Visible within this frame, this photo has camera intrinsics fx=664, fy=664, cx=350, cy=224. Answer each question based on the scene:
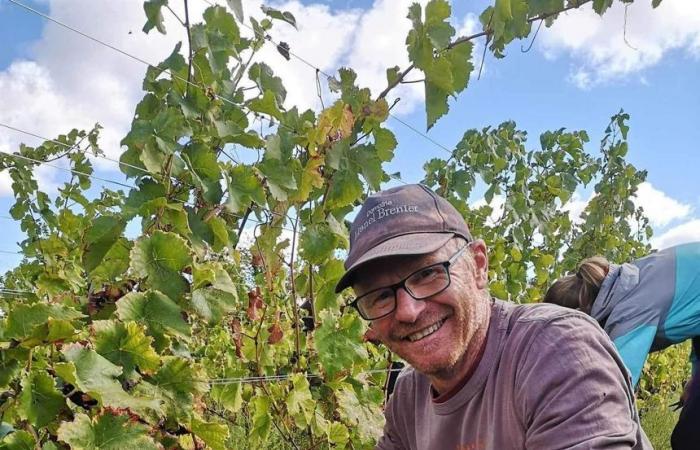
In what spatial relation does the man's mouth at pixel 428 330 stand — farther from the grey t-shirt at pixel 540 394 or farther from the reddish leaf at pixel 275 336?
the reddish leaf at pixel 275 336

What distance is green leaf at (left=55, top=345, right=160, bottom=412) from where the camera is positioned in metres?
1.29

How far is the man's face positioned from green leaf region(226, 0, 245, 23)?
943mm

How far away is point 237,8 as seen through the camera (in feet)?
6.37

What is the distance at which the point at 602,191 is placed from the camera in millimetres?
6645

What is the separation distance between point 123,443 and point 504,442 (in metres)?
0.74

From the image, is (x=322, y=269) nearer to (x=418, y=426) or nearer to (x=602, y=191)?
(x=418, y=426)

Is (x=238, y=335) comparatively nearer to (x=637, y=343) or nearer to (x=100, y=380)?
(x=100, y=380)

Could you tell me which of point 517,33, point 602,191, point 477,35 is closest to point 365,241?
point 477,35

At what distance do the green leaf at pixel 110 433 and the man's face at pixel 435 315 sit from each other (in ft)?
1.80

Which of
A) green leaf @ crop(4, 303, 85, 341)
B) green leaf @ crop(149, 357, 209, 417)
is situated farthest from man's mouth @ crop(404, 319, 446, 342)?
green leaf @ crop(4, 303, 85, 341)

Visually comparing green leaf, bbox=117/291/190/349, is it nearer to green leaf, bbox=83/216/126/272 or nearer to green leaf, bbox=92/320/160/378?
green leaf, bbox=92/320/160/378

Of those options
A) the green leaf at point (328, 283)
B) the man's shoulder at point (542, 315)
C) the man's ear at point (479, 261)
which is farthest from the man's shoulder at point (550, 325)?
the green leaf at point (328, 283)

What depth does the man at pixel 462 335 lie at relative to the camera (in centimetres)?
116

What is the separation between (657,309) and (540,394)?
57.1 inches
